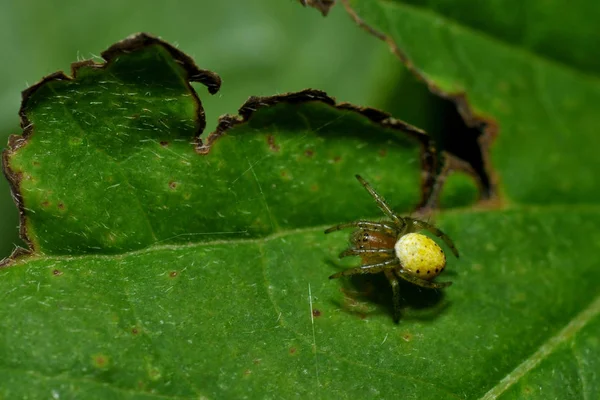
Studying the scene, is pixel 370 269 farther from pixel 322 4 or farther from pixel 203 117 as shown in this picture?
pixel 322 4

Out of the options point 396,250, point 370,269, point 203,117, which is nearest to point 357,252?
point 370,269

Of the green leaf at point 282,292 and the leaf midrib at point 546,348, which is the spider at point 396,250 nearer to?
the green leaf at point 282,292

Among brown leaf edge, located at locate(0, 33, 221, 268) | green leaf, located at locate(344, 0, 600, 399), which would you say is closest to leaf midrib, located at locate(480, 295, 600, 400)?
green leaf, located at locate(344, 0, 600, 399)

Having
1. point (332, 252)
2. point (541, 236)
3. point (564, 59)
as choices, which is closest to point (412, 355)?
point (332, 252)

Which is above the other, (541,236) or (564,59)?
(564,59)

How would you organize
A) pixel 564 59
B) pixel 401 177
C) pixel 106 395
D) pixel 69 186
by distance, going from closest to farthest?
pixel 106 395, pixel 69 186, pixel 401 177, pixel 564 59

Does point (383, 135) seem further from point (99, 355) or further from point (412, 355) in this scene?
point (99, 355)
